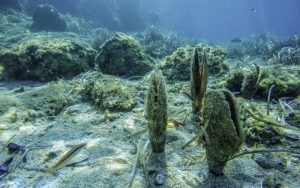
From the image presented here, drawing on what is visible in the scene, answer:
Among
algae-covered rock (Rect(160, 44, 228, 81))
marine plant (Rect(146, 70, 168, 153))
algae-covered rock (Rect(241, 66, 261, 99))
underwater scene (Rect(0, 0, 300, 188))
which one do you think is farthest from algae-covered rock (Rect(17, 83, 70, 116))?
algae-covered rock (Rect(241, 66, 261, 99))

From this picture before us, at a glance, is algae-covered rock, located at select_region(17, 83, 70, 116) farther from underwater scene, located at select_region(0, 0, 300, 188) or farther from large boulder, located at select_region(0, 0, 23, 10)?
large boulder, located at select_region(0, 0, 23, 10)

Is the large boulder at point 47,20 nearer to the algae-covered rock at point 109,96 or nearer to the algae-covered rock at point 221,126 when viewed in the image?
the algae-covered rock at point 109,96

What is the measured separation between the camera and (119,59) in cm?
700

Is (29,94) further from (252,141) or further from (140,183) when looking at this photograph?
(252,141)

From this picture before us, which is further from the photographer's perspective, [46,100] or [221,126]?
[46,100]

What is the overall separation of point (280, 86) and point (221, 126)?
3.20 m

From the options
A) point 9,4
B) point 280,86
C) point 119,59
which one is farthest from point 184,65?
point 9,4

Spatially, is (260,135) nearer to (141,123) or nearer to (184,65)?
(141,123)

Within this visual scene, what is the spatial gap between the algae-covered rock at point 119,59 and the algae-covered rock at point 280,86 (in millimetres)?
3311

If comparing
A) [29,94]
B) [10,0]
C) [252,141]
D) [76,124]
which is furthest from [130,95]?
[10,0]

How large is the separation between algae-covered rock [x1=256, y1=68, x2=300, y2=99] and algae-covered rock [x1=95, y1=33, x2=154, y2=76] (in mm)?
3311

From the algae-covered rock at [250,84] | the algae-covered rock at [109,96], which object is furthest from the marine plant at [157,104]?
the algae-covered rock at [250,84]

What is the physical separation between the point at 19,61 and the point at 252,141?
576 cm

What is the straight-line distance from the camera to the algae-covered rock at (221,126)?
226 cm
